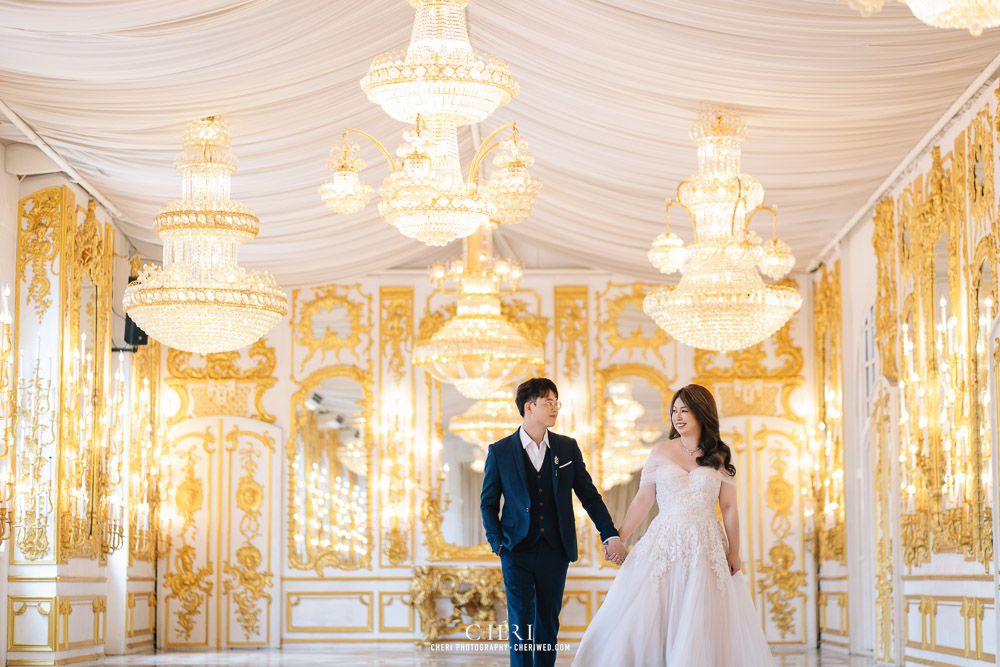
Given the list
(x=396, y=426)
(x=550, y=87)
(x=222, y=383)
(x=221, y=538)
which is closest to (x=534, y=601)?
(x=550, y=87)

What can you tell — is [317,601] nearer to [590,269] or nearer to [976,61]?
[590,269]

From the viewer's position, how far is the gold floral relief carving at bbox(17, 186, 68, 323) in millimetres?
10359

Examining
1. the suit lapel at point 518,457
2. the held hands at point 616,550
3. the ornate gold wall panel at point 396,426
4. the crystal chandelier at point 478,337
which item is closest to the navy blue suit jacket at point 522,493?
the suit lapel at point 518,457

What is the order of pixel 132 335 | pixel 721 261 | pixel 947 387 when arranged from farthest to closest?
pixel 132 335 < pixel 721 261 < pixel 947 387

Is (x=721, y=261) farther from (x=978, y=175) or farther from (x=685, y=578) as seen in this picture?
(x=685, y=578)

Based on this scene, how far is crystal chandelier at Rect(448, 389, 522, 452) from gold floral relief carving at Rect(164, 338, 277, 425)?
2.10 meters

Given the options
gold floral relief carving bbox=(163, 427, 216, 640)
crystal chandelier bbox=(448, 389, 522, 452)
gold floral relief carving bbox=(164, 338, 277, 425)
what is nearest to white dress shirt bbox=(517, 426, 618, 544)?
crystal chandelier bbox=(448, 389, 522, 452)

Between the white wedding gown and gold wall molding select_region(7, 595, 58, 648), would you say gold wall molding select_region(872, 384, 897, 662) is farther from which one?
gold wall molding select_region(7, 595, 58, 648)

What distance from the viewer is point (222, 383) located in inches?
547

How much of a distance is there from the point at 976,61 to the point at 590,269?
6889 millimetres

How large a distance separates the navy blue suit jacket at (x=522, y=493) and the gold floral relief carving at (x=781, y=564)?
800cm

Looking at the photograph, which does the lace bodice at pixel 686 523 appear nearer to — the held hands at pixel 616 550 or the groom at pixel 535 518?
the held hands at pixel 616 550

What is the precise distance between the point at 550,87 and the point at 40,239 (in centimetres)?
437

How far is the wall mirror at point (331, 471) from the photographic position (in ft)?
44.5
